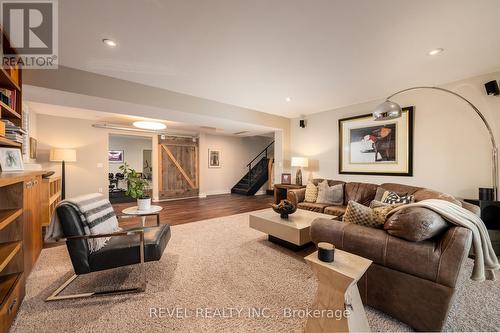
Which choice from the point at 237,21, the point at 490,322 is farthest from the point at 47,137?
the point at 490,322

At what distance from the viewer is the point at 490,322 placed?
1.56m

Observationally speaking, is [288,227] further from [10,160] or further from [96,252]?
[10,160]

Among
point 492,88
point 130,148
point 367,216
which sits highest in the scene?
point 492,88

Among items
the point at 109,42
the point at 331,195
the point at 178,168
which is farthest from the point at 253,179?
the point at 109,42

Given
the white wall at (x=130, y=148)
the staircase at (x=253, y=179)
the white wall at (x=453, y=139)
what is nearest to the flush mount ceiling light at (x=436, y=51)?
the white wall at (x=453, y=139)

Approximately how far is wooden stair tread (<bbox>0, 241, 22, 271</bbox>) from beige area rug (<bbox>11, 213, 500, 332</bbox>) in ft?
1.72

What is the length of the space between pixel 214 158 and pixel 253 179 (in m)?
1.83

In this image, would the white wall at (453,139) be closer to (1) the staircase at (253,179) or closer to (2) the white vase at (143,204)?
(2) the white vase at (143,204)

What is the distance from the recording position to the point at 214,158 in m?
7.91

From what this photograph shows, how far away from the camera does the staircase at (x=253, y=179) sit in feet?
26.3

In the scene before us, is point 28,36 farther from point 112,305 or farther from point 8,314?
point 112,305

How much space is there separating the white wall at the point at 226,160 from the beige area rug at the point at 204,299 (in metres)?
5.04

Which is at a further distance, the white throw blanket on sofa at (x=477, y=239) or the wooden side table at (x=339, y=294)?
the white throw blanket on sofa at (x=477, y=239)

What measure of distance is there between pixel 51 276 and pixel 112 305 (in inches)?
42.2
